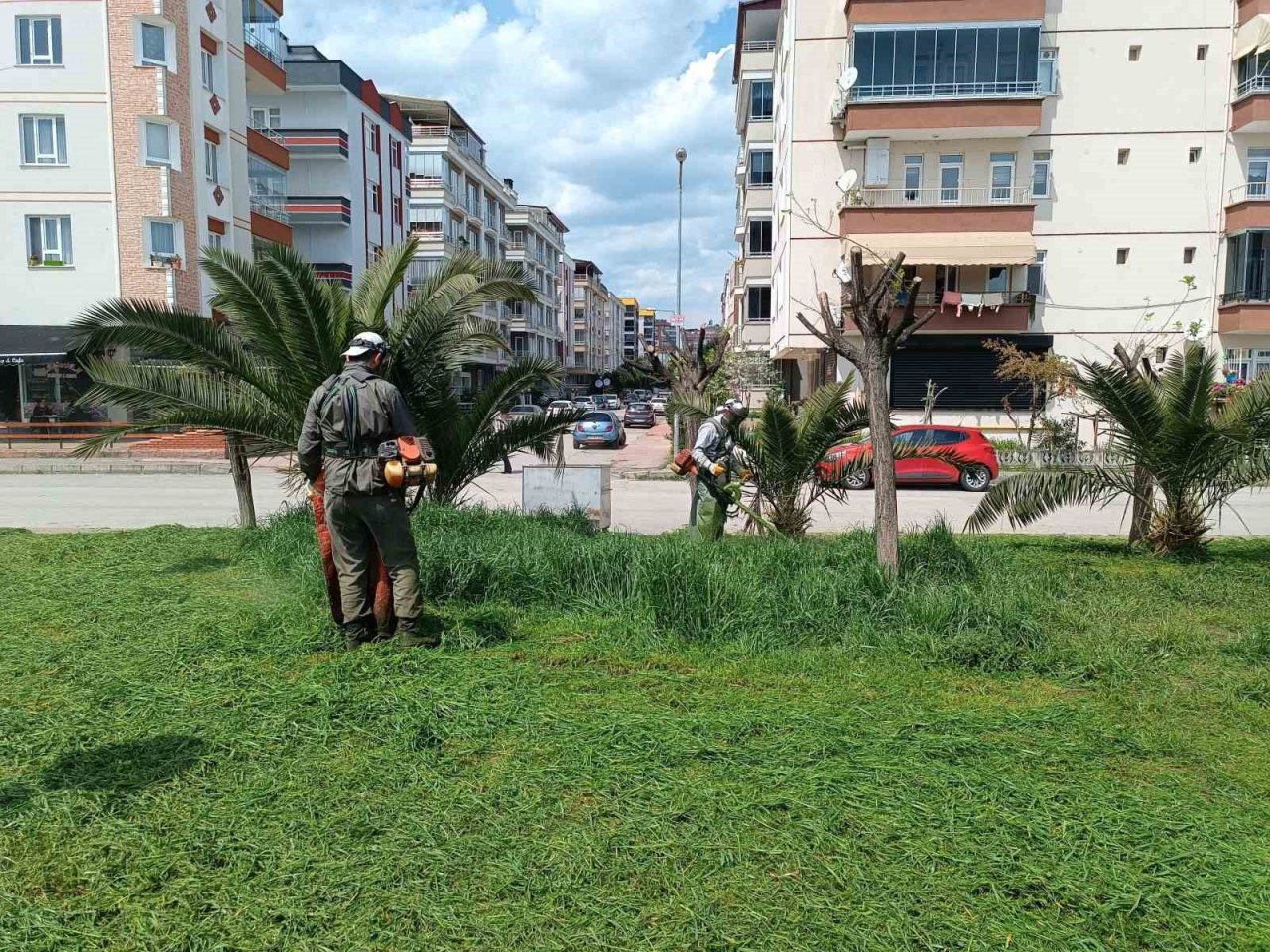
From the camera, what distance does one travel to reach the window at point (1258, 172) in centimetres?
2889

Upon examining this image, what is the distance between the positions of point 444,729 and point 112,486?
18083mm

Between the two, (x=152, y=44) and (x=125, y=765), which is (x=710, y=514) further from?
(x=152, y=44)

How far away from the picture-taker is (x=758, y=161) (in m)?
41.6

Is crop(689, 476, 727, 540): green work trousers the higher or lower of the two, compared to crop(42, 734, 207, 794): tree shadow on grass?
Answer: higher

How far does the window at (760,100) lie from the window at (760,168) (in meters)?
2.03

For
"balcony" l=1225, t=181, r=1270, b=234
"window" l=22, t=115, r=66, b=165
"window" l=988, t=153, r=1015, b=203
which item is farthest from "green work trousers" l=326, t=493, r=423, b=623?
"balcony" l=1225, t=181, r=1270, b=234

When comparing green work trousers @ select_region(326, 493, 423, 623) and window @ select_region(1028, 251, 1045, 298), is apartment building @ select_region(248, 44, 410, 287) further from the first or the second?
green work trousers @ select_region(326, 493, 423, 623)

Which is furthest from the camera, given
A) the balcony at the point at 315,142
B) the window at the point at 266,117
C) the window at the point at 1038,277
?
the window at the point at 266,117

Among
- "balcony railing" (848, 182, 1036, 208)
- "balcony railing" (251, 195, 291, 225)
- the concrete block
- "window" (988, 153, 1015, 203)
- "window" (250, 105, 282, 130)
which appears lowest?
the concrete block

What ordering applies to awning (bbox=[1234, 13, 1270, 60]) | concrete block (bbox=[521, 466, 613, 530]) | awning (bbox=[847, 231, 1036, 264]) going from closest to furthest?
concrete block (bbox=[521, 466, 613, 530]) < awning (bbox=[1234, 13, 1270, 60]) < awning (bbox=[847, 231, 1036, 264])

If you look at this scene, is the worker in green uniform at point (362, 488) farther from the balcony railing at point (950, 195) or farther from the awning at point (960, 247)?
the balcony railing at point (950, 195)

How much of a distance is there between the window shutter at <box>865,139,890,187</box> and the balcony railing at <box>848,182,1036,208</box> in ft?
1.15

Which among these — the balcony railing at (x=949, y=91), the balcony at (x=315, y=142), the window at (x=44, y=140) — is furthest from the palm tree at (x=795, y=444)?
the balcony at (x=315, y=142)

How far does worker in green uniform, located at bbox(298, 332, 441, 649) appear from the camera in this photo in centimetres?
536
